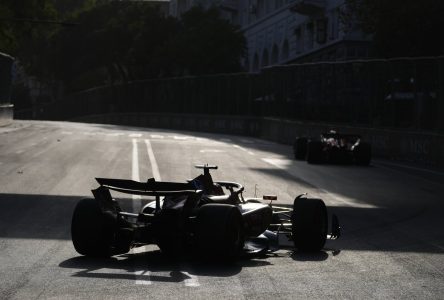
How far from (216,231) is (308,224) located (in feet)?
5.66

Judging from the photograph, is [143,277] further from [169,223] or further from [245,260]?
[245,260]

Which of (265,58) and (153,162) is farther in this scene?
(265,58)

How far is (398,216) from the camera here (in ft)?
53.6

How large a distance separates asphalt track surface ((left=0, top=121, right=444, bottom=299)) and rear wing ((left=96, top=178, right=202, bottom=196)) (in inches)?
27.4

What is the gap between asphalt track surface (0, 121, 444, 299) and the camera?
8.87 m

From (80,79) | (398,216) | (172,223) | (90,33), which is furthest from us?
(80,79)

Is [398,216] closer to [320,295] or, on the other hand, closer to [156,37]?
[320,295]

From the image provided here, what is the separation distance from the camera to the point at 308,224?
11359 millimetres

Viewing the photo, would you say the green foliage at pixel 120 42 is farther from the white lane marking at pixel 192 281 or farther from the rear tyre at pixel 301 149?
the white lane marking at pixel 192 281

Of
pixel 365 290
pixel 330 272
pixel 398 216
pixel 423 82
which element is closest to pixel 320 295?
pixel 365 290

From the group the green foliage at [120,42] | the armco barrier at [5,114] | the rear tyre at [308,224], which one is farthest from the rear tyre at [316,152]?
the green foliage at [120,42]

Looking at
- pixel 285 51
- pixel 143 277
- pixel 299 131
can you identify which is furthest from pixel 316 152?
pixel 285 51

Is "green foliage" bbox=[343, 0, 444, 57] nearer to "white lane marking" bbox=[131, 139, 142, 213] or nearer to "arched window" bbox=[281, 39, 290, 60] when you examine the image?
"white lane marking" bbox=[131, 139, 142, 213]

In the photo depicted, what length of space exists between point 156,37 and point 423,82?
58.8 m
